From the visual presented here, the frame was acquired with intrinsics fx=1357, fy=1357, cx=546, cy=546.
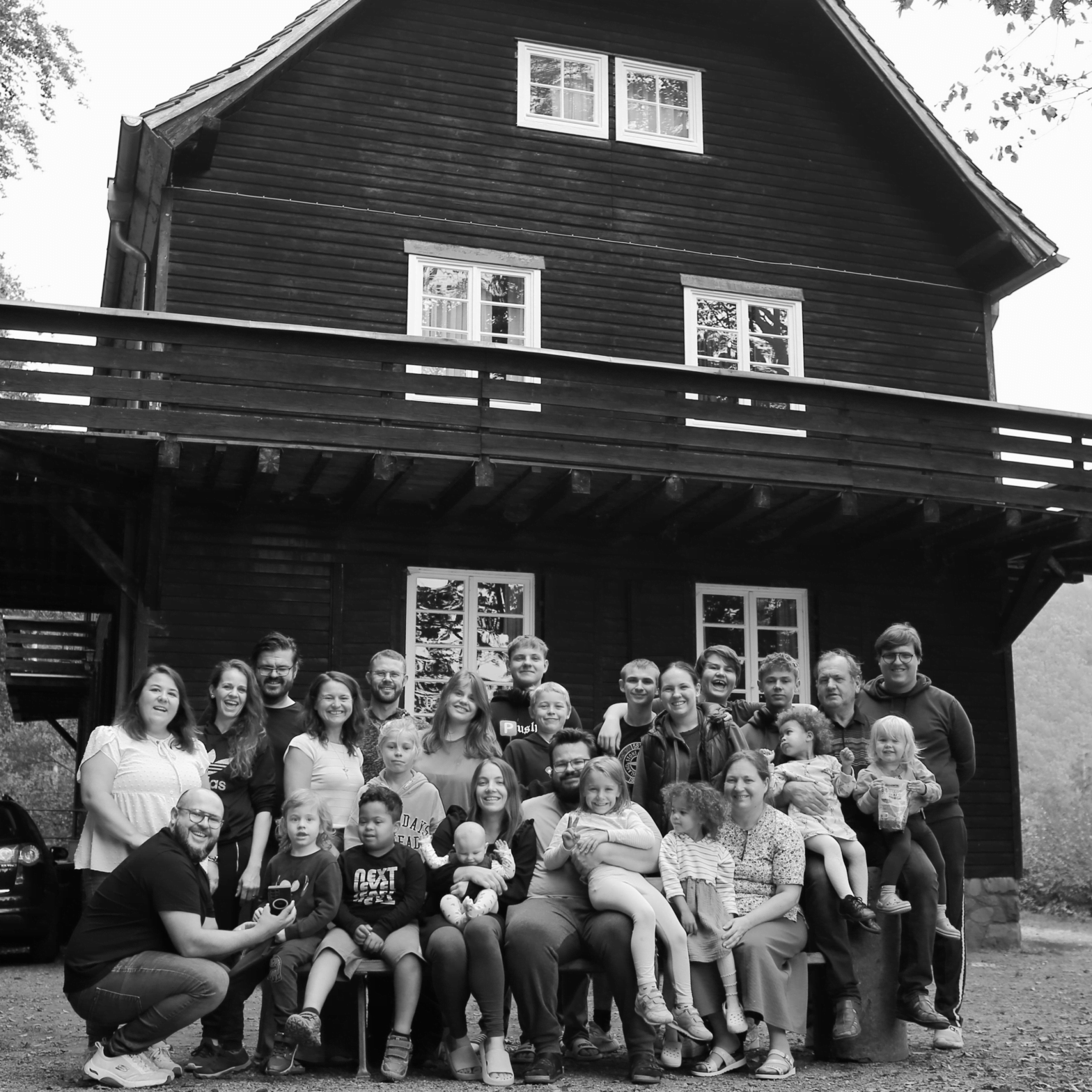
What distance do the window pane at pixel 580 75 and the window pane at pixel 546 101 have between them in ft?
0.66

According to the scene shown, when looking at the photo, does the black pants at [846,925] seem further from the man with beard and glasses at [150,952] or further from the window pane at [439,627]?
the window pane at [439,627]

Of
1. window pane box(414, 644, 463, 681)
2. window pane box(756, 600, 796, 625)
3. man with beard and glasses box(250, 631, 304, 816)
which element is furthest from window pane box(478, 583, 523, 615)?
man with beard and glasses box(250, 631, 304, 816)

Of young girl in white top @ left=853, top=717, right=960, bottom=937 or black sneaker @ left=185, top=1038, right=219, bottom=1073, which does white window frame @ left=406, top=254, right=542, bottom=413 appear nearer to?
young girl in white top @ left=853, top=717, right=960, bottom=937

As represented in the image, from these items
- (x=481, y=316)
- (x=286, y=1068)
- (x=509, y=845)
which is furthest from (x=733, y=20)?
(x=286, y=1068)

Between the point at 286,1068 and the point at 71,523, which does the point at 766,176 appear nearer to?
the point at 71,523

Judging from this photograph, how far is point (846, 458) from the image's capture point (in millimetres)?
12289

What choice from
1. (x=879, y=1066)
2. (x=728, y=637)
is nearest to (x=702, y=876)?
(x=879, y=1066)

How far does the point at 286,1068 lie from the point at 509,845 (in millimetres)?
1387

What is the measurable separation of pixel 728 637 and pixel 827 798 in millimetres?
7288

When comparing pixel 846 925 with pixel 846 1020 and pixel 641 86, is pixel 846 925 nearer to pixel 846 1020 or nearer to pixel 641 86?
pixel 846 1020

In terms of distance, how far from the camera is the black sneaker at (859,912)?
638 centimetres

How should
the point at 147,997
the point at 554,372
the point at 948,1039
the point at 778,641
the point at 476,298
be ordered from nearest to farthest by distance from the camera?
the point at 147,997
the point at 948,1039
the point at 554,372
the point at 476,298
the point at 778,641

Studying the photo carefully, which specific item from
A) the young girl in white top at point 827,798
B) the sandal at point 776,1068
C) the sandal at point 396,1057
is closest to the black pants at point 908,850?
the young girl in white top at point 827,798

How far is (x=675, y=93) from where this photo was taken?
15.3m
